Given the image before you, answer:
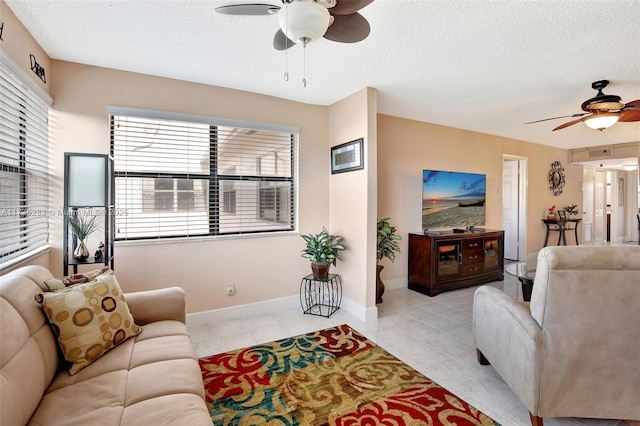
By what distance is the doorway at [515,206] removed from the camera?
5805 mm

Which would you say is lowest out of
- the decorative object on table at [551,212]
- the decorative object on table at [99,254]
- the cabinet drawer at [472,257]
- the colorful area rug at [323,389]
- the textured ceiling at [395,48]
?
the colorful area rug at [323,389]

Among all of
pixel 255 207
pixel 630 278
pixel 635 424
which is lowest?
pixel 635 424

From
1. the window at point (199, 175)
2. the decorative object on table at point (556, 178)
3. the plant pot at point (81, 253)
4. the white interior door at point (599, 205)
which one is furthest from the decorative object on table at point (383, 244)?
the white interior door at point (599, 205)

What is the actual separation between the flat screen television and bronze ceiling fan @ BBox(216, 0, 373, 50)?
3020mm

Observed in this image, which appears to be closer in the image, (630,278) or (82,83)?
(630,278)

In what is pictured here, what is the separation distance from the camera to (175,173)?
117 inches

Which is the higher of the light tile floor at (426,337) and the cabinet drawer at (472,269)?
the cabinet drawer at (472,269)

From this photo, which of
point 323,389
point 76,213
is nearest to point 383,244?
point 323,389

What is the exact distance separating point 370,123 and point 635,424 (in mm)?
2864

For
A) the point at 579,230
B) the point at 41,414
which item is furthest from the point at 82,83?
the point at 579,230

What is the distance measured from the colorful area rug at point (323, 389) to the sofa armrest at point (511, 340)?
294 mm

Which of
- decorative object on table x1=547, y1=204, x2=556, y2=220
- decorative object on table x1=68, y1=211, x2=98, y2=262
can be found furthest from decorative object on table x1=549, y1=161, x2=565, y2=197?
decorative object on table x1=68, y1=211, x2=98, y2=262

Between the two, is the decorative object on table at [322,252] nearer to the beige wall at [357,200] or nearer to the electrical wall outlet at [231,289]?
the beige wall at [357,200]

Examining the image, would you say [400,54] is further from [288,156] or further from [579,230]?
[579,230]
